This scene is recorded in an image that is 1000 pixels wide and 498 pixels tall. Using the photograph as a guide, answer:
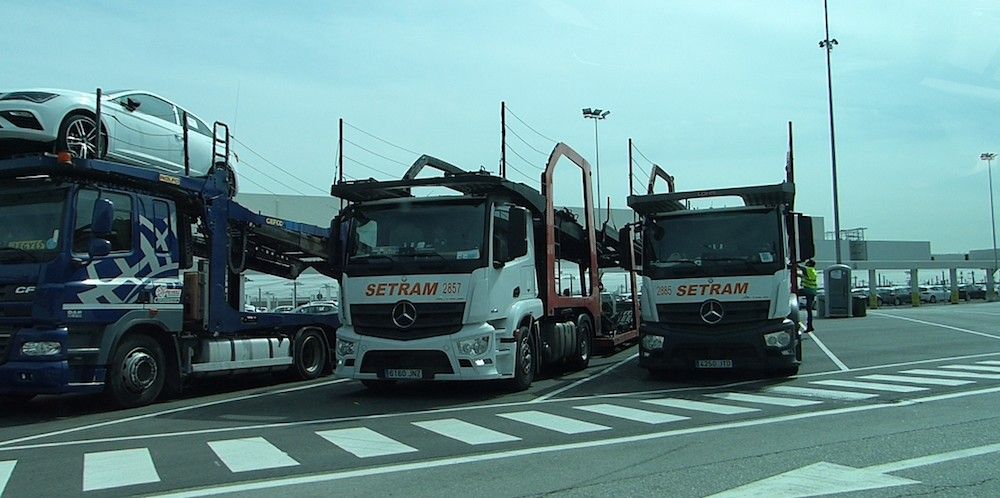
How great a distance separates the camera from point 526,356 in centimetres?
1227

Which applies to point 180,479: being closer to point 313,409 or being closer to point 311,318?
point 313,409

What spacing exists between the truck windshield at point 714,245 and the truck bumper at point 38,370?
8.21 metres

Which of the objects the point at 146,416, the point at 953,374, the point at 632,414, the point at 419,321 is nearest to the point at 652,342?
the point at 632,414

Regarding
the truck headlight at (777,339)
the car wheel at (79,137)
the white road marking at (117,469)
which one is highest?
the car wheel at (79,137)

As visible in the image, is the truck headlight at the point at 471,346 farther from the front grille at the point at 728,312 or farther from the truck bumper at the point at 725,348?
the front grille at the point at 728,312

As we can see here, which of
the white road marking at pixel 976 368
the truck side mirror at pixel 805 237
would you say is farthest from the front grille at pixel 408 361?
the white road marking at pixel 976 368

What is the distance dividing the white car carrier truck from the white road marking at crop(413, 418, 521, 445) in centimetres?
168

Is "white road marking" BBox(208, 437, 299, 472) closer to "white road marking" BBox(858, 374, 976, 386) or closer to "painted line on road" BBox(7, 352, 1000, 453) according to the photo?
"painted line on road" BBox(7, 352, 1000, 453)

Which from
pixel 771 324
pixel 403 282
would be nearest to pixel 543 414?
pixel 403 282

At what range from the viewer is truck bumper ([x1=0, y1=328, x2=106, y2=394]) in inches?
398

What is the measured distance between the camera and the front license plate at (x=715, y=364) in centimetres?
1266

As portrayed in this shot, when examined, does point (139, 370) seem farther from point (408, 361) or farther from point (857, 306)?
point (857, 306)

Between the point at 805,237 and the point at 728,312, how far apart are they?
1.90 m

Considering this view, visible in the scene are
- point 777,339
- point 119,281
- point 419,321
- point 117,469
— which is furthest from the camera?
point 777,339
